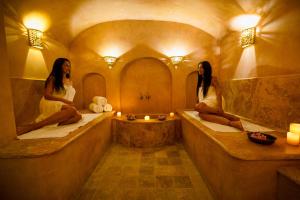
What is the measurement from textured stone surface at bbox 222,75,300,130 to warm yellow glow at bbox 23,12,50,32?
3750 millimetres

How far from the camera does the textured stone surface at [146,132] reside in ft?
9.94

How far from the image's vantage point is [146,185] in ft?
6.31

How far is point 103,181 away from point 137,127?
123 cm

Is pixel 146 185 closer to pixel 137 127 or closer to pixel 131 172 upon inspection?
pixel 131 172

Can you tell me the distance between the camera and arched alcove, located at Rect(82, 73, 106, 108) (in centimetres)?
388

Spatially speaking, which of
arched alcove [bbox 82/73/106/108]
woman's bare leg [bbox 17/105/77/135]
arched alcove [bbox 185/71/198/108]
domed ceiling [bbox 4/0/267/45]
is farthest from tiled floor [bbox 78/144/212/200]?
domed ceiling [bbox 4/0/267/45]

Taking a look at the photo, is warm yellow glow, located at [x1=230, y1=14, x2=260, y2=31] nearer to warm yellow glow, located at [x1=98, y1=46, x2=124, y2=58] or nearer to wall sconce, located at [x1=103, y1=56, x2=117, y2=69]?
warm yellow glow, located at [x1=98, y1=46, x2=124, y2=58]

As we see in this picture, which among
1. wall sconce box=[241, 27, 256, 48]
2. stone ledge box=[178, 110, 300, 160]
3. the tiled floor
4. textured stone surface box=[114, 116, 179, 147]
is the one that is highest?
wall sconce box=[241, 27, 256, 48]

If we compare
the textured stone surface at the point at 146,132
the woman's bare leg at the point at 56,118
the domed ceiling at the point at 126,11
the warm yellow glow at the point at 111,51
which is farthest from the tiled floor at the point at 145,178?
the domed ceiling at the point at 126,11

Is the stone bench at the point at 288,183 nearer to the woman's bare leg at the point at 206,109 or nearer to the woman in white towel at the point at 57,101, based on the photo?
the woman's bare leg at the point at 206,109

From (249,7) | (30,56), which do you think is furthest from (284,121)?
(30,56)

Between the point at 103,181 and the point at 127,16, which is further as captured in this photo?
the point at 127,16

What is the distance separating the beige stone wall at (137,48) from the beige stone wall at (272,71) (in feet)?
3.37

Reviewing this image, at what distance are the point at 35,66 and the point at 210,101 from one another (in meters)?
3.22
